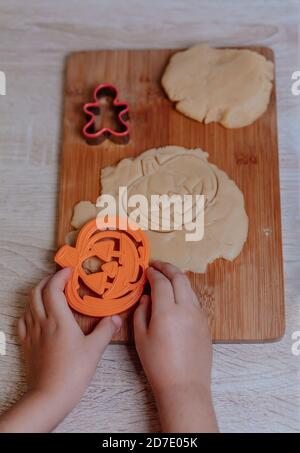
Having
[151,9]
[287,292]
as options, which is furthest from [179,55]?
[287,292]

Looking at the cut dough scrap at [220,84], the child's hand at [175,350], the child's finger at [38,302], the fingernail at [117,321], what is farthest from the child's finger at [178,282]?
the cut dough scrap at [220,84]

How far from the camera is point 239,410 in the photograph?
996 millimetres

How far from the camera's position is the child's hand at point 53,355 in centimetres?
91

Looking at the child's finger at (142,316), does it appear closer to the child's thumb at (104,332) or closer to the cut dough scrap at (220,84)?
the child's thumb at (104,332)

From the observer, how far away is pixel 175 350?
3.15ft

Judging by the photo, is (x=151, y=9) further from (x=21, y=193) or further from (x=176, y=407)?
(x=176, y=407)

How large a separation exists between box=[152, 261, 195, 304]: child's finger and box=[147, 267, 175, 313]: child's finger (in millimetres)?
10

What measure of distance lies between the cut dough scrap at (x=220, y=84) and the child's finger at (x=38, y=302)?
0.53m

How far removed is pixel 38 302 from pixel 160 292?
26 cm

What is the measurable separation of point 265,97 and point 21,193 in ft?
2.09

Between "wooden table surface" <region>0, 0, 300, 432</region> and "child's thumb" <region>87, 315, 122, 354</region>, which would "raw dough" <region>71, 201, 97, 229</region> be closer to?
"wooden table surface" <region>0, 0, 300, 432</region>

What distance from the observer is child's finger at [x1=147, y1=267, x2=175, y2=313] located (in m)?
1.00

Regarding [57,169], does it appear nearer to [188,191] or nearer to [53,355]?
[188,191]
